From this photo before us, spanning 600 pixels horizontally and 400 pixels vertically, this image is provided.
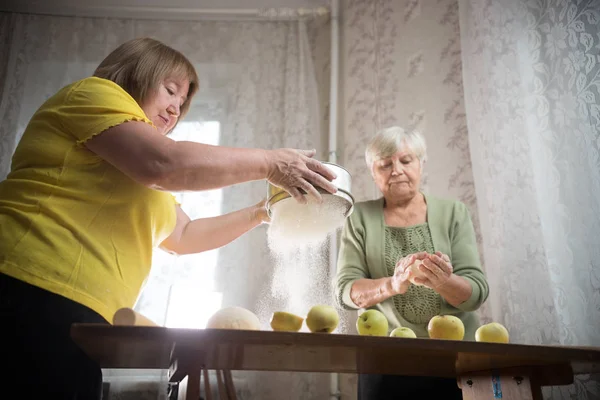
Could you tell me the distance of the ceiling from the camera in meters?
2.85

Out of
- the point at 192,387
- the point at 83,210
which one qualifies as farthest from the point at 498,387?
the point at 83,210

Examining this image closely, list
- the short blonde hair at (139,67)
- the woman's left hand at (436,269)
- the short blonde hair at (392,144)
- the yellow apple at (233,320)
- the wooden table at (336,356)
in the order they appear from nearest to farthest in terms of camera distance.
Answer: the wooden table at (336,356), the yellow apple at (233,320), the short blonde hair at (139,67), the woman's left hand at (436,269), the short blonde hair at (392,144)

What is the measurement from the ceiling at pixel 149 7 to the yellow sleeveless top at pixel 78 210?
81.1 inches

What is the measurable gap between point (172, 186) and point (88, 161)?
0.51 feet

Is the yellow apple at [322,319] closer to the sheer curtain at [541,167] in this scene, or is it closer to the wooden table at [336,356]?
the wooden table at [336,356]

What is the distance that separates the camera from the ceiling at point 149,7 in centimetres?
285

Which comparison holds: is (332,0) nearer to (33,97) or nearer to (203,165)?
(33,97)

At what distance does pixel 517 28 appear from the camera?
1872 millimetres

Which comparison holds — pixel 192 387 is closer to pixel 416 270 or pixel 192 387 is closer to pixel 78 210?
pixel 78 210

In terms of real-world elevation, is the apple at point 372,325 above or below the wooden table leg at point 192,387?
above

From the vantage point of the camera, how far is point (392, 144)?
5.70 feet

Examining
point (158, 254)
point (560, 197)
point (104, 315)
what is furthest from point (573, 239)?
point (158, 254)

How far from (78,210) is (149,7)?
7.56ft

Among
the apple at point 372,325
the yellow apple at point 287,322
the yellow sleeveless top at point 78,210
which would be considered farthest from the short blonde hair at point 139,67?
the apple at point 372,325
